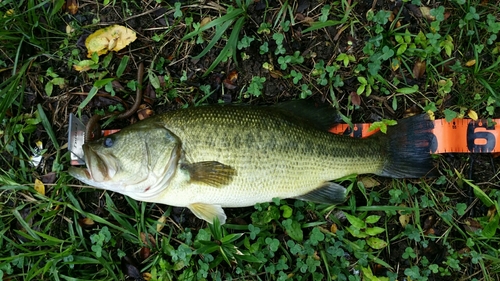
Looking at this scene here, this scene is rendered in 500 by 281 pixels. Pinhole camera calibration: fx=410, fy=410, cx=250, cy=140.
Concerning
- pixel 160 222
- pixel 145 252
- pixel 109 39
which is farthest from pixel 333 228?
pixel 109 39

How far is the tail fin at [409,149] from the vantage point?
333 cm

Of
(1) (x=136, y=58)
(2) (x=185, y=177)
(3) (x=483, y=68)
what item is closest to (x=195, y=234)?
(2) (x=185, y=177)

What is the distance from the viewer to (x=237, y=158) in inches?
119

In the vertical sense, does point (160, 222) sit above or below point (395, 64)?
below

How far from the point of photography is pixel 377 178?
3.50 m

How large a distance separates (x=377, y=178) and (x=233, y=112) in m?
1.38

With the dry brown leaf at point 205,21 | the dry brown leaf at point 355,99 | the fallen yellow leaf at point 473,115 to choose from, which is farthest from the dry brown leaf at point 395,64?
the dry brown leaf at point 205,21

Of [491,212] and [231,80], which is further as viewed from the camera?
[231,80]

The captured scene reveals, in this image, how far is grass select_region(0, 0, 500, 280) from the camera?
338 cm

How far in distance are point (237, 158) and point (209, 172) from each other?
23 cm

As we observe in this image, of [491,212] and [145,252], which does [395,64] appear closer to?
[491,212]

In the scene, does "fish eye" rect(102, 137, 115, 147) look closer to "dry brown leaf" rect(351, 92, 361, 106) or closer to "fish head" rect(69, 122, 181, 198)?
"fish head" rect(69, 122, 181, 198)

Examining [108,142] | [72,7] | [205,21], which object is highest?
[72,7]

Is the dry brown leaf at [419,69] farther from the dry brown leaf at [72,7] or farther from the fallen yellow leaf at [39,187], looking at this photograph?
the fallen yellow leaf at [39,187]
